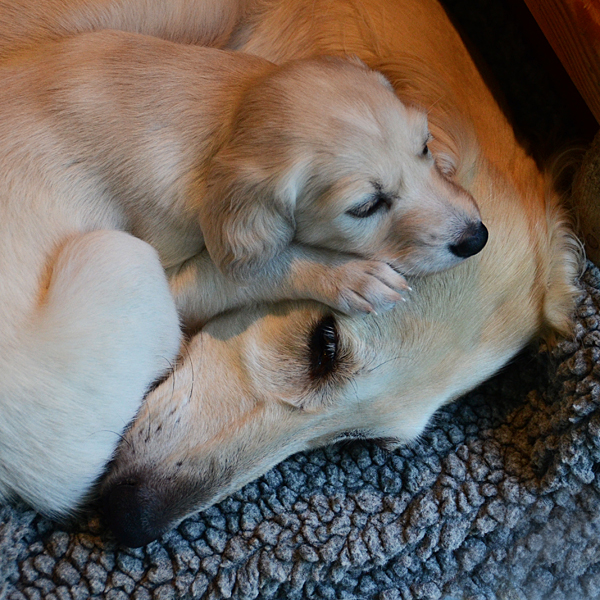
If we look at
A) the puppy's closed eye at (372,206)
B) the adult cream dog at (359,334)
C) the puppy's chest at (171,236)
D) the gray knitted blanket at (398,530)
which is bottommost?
the gray knitted blanket at (398,530)

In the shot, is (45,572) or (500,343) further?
(500,343)

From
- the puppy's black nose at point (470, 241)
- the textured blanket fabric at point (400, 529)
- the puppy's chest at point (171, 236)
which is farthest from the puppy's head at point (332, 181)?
the textured blanket fabric at point (400, 529)

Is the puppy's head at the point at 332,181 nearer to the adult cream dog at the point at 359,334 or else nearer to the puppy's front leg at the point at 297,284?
the puppy's front leg at the point at 297,284

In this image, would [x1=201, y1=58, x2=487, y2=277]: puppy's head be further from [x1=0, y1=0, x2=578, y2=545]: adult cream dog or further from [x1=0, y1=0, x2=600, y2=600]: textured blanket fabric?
[x1=0, y1=0, x2=600, y2=600]: textured blanket fabric

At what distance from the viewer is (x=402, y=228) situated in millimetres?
1146

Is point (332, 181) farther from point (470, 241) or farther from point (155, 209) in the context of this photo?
point (155, 209)

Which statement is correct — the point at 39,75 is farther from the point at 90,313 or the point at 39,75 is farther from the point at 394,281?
the point at 394,281

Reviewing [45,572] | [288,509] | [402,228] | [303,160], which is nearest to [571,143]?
[402,228]

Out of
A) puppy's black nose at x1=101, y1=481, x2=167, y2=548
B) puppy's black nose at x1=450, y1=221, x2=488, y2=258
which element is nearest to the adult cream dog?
puppy's black nose at x1=101, y1=481, x2=167, y2=548

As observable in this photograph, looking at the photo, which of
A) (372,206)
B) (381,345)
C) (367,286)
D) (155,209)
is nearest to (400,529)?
(381,345)

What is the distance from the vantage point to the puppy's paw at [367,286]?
1.17m

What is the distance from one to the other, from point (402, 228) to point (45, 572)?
0.90 meters

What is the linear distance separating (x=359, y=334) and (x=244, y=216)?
1.05 ft

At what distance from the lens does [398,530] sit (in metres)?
1.35
